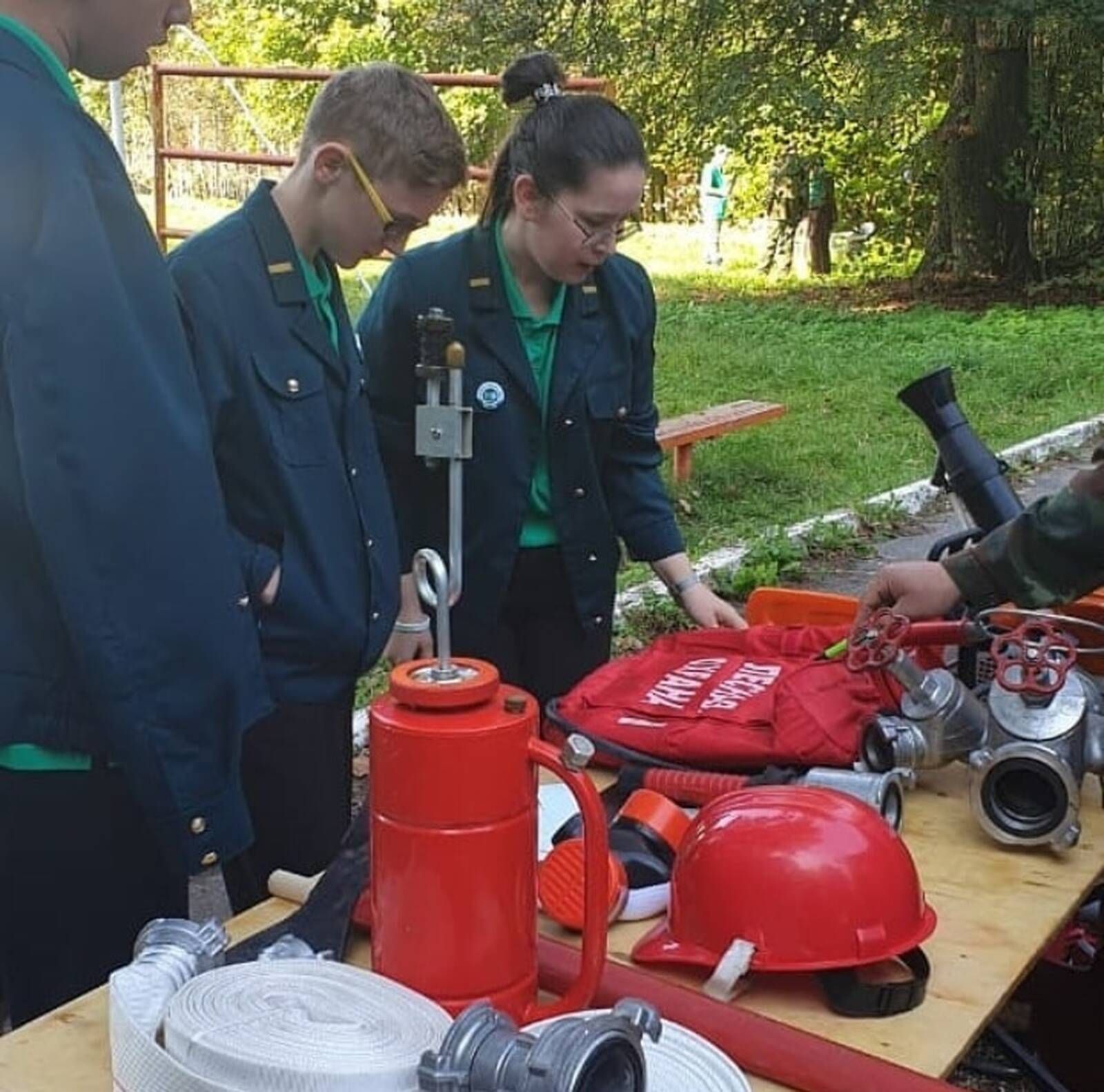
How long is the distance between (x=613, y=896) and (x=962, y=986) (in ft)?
1.15

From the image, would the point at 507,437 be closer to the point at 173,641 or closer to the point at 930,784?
the point at 930,784

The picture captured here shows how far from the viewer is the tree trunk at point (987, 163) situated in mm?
15555

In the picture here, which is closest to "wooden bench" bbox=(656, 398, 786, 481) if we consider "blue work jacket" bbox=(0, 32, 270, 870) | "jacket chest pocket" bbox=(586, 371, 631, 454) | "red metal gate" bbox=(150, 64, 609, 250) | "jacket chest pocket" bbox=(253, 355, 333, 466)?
"red metal gate" bbox=(150, 64, 609, 250)

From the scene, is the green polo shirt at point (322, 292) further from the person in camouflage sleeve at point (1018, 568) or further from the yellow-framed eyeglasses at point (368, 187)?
the person in camouflage sleeve at point (1018, 568)

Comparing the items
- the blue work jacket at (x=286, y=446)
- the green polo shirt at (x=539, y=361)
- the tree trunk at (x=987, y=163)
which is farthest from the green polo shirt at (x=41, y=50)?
the tree trunk at (x=987, y=163)

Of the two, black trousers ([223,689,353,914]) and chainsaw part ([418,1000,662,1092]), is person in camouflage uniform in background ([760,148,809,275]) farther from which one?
chainsaw part ([418,1000,662,1092])

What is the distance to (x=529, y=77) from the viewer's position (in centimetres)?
276

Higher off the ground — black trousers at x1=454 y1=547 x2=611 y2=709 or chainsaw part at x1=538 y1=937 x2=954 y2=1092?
chainsaw part at x1=538 y1=937 x2=954 y2=1092

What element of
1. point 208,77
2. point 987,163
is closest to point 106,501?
point 208,77

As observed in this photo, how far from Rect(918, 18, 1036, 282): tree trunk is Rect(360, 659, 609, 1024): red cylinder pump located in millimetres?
15530

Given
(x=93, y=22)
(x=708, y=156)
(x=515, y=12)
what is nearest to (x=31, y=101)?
(x=93, y=22)

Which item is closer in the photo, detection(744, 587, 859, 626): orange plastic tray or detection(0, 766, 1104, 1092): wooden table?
detection(0, 766, 1104, 1092): wooden table

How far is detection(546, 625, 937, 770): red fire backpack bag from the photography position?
6.48 ft

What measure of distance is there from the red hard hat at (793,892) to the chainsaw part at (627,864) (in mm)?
65
